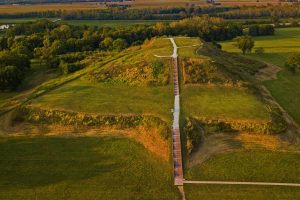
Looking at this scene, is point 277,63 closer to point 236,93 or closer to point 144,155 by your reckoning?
point 236,93

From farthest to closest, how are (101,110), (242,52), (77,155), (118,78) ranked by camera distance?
1. (242,52)
2. (118,78)
3. (101,110)
4. (77,155)

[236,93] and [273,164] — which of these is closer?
[273,164]

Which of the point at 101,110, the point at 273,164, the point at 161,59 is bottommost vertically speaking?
the point at 273,164

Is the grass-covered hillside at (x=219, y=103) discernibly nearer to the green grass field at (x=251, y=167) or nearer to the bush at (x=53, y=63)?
the green grass field at (x=251, y=167)

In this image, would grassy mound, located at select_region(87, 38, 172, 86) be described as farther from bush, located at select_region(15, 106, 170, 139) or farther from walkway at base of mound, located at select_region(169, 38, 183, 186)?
bush, located at select_region(15, 106, 170, 139)

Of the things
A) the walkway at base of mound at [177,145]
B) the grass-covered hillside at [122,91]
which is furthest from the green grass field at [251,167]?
the grass-covered hillside at [122,91]

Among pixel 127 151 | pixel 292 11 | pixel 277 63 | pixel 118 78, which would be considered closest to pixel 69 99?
pixel 118 78
